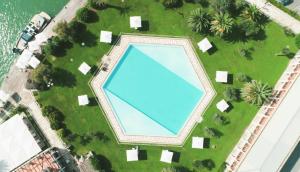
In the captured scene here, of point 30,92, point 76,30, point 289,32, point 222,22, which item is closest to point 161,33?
point 222,22

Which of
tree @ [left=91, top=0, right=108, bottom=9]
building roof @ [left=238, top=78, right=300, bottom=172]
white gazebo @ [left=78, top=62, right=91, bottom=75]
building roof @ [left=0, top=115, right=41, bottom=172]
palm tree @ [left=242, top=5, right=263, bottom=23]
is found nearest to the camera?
building roof @ [left=238, top=78, right=300, bottom=172]

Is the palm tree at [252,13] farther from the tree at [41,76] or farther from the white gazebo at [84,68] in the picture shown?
the tree at [41,76]

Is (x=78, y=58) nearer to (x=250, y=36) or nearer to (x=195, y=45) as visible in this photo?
Result: (x=195, y=45)

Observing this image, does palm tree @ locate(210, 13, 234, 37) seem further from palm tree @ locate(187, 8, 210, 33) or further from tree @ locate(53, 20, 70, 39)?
tree @ locate(53, 20, 70, 39)

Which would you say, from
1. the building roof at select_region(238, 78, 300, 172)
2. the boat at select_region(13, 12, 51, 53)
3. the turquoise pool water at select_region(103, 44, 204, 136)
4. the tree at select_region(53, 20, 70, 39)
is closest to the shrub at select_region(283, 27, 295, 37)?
the building roof at select_region(238, 78, 300, 172)

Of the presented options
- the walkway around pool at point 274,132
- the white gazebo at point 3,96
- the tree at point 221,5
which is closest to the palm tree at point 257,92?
the walkway around pool at point 274,132

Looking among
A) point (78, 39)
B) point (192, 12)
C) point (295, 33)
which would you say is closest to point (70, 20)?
point (78, 39)
